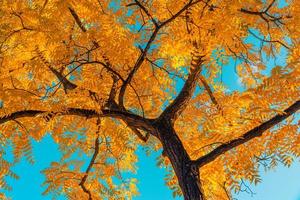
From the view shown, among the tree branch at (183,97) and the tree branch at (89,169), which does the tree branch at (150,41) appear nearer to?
the tree branch at (183,97)

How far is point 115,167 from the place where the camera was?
262 inches

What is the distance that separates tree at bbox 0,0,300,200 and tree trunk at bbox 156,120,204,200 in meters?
0.01

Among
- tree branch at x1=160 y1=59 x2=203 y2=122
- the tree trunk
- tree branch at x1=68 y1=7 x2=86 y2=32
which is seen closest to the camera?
the tree trunk

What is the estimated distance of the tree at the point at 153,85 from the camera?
439 centimetres

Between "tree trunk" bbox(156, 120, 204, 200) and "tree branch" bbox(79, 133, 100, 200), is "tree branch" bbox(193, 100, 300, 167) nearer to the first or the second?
"tree trunk" bbox(156, 120, 204, 200)

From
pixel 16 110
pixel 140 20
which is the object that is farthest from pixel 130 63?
pixel 16 110

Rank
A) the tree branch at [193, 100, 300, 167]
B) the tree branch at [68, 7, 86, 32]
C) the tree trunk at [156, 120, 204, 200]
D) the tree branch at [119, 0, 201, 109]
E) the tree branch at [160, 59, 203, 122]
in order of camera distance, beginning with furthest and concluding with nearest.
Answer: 1. the tree branch at [68, 7, 86, 32]
2. the tree branch at [160, 59, 203, 122]
3. the tree trunk at [156, 120, 204, 200]
4. the tree branch at [193, 100, 300, 167]
5. the tree branch at [119, 0, 201, 109]

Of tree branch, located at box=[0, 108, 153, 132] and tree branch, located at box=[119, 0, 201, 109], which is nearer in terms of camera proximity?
tree branch, located at box=[119, 0, 201, 109]

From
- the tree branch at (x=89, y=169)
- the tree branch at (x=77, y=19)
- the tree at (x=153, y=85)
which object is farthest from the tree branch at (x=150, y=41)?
the tree branch at (x=77, y=19)

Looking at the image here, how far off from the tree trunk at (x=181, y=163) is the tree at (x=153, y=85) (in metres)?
0.01

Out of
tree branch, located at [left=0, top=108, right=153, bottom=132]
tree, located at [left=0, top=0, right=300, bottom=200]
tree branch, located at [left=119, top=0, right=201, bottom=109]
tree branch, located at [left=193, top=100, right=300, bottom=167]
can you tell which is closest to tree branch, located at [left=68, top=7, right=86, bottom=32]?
tree, located at [left=0, top=0, right=300, bottom=200]

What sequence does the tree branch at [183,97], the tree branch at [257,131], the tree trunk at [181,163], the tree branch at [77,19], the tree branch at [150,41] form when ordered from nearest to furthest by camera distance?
the tree branch at [150,41], the tree branch at [257,131], the tree trunk at [181,163], the tree branch at [183,97], the tree branch at [77,19]

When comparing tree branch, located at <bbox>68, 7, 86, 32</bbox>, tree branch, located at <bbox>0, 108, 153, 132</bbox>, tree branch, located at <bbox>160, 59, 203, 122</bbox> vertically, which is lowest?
tree branch, located at <bbox>0, 108, 153, 132</bbox>

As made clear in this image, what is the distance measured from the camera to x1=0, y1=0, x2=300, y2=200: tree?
4.39 meters
